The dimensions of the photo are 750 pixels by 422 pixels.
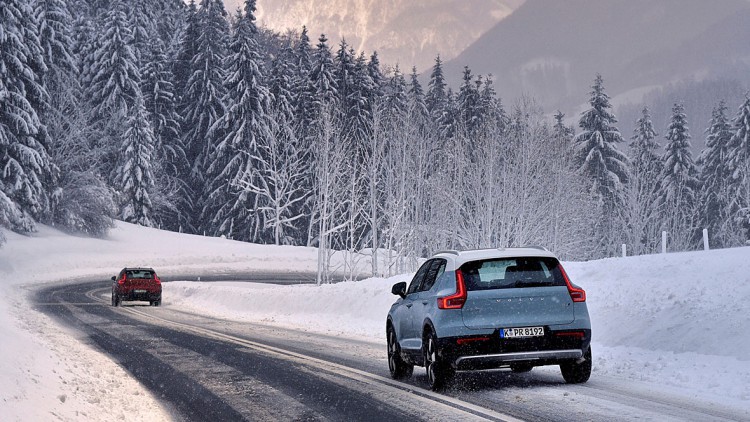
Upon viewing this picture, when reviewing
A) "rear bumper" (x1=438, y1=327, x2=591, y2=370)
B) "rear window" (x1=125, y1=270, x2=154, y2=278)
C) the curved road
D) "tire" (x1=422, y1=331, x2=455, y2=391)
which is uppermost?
"rear window" (x1=125, y1=270, x2=154, y2=278)

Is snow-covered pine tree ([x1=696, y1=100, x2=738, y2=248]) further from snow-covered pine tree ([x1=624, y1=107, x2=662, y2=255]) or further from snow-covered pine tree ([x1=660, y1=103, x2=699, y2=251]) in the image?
snow-covered pine tree ([x1=624, y1=107, x2=662, y2=255])

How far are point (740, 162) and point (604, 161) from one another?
11.5m

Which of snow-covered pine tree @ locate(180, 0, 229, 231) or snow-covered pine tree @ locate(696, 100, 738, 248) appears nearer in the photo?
snow-covered pine tree @ locate(696, 100, 738, 248)

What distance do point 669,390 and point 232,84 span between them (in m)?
67.0

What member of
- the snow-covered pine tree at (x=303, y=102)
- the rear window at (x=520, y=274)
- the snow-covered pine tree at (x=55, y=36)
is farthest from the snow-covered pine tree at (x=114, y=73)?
the rear window at (x=520, y=274)

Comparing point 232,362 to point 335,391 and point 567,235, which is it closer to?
point 335,391

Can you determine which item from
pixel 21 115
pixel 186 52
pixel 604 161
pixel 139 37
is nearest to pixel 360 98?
pixel 186 52

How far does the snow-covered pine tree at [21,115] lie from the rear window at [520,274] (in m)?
49.1

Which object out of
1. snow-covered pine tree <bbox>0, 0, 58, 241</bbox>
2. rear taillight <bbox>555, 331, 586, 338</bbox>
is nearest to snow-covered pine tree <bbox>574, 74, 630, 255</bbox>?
snow-covered pine tree <bbox>0, 0, 58, 241</bbox>

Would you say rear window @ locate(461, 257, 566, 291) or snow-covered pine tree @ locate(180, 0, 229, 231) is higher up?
snow-covered pine tree @ locate(180, 0, 229, 231)

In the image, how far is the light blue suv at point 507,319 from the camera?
9562mm

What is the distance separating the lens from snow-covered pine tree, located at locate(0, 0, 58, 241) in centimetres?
5419

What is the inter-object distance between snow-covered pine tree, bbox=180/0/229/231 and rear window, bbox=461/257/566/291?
221 feet

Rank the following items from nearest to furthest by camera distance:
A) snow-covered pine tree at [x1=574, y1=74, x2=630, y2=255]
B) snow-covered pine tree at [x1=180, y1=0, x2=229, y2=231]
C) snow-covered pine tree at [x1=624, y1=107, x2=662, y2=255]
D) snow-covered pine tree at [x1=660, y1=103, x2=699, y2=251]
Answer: snow-covered pine tree at [x1=624, y1=107, x2=662, y2=255]
snow-covered pine tree at [x1=574, y1=74, x2=630, y2=255]
snow-covered pine tree at [x1=660, y1=103, x2=699, y2=251]
snow-covered pine tree at [x1=180, y1=0, x2=229, y2=231]
